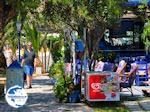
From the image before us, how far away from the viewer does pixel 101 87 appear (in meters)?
13.9

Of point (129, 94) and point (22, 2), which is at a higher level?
point (22, 2)

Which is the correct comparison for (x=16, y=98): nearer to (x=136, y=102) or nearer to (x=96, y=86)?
(x=96, y=86)

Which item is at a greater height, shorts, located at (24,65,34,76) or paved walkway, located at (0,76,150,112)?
shorts, located at (24,65,34,76)

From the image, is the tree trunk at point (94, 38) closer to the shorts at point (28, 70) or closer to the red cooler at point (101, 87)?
the red cooler at point (101, 87)

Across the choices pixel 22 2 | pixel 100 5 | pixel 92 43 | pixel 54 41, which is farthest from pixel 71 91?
pixel 54 41

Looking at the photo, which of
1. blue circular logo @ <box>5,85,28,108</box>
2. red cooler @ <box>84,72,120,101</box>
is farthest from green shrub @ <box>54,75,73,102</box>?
blue circular logo @ <box>5,85,28,108</box>

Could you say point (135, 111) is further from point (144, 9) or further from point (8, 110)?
point (144, 9)

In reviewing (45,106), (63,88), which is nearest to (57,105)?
(45,106)

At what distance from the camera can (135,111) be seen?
12898 mm

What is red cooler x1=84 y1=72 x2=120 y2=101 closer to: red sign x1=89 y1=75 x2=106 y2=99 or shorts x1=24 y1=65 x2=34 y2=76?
red sign x1=89 y1=75 x2=106 y2=99

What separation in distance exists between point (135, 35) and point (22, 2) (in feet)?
44.6

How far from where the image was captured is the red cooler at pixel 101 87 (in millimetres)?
13859

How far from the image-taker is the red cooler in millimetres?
13859

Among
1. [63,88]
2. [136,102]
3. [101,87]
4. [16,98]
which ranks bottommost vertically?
[136,102]
